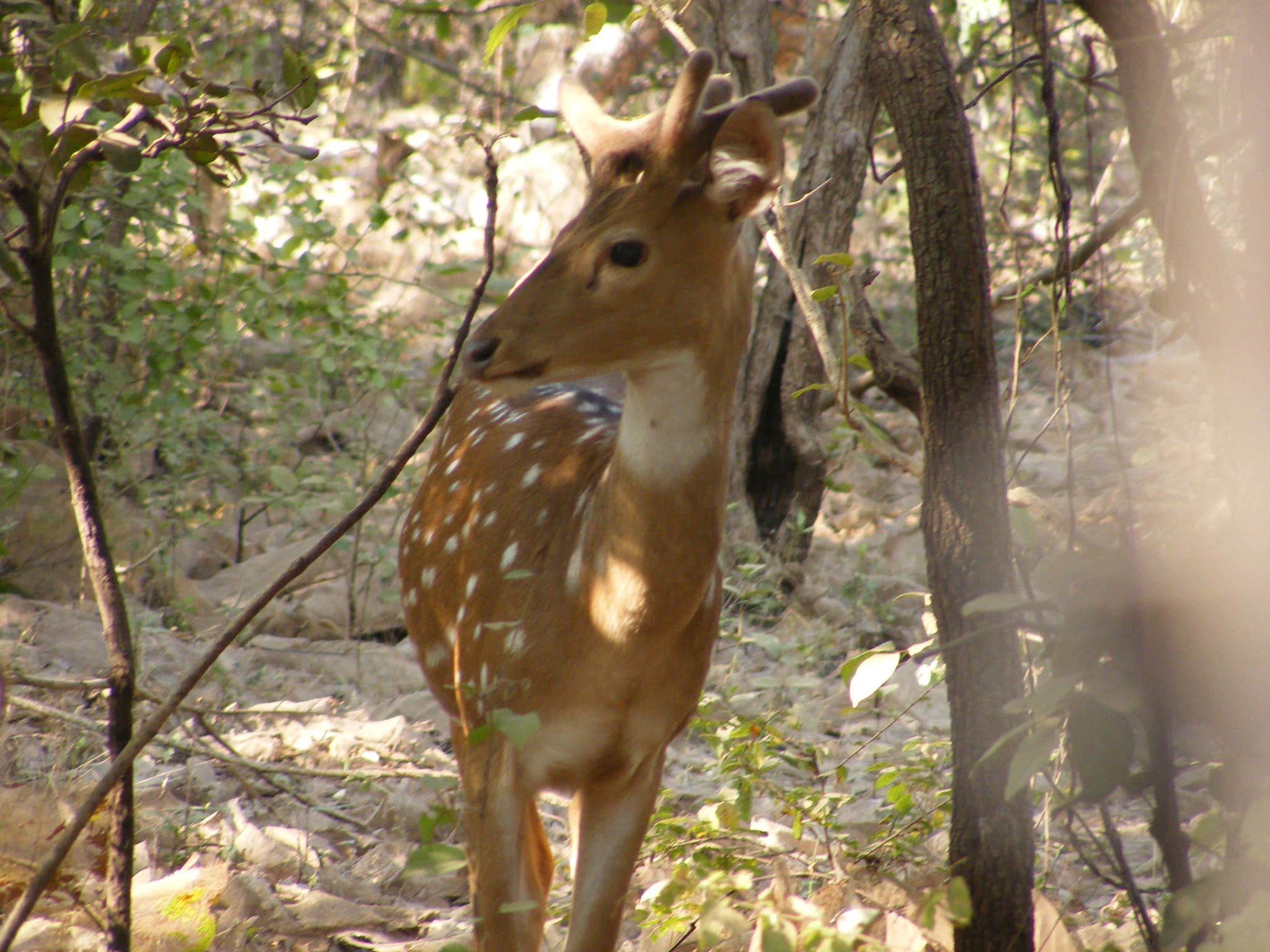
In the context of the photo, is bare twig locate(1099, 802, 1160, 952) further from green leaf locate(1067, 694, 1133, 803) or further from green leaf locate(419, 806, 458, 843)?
green leaf locate(419, 806, 458, 843)

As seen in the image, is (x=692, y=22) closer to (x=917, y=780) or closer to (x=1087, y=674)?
(x=917, y=780)

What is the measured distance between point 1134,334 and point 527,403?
19.6 feet

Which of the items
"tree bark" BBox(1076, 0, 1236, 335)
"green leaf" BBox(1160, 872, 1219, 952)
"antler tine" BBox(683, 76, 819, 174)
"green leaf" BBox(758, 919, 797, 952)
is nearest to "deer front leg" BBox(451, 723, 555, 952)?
"green leaf" BBox(758, 919, 797, 952)

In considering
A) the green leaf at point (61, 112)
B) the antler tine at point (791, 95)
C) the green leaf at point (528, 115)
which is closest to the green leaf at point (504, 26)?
the green leaf at point (528, 115)

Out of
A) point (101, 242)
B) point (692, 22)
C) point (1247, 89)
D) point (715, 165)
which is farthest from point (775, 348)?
point (1247, 89)

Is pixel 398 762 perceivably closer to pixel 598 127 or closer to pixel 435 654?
pixel 435 654

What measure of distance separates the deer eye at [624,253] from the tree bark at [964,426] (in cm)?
53

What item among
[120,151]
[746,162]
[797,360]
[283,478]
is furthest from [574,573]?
[797,360]

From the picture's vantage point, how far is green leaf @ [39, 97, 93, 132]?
179 centimetres

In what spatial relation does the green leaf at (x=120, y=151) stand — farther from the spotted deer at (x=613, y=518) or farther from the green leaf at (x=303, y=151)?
the spotted deer at (x=613, y=518)

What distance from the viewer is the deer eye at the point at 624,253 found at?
236cm

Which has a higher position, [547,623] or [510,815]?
[547,623]

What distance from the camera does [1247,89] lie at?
201cm

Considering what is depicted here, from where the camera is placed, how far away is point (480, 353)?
2.29m
